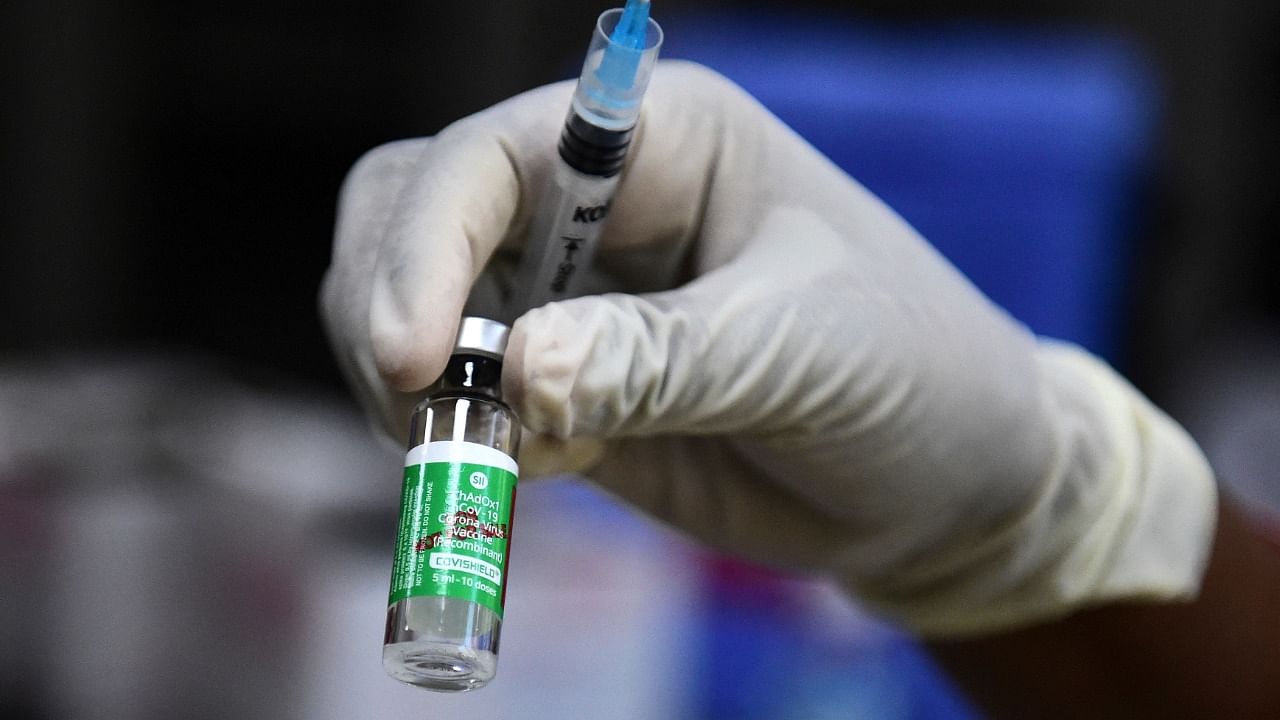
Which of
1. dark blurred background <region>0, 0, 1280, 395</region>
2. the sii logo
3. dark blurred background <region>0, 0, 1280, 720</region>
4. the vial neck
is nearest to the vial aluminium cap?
the vial neck

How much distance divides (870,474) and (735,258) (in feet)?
0.57

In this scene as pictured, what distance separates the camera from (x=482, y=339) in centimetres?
74

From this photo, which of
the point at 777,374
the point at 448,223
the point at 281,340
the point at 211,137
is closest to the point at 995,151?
the point at 777,374

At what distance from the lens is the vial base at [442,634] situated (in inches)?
25.8

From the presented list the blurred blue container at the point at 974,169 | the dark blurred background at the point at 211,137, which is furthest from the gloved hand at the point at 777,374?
the dark blurred background at the point at 211,137

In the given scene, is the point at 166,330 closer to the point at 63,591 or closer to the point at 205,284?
the point at 205,284

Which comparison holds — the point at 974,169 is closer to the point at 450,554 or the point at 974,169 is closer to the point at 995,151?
the point at 995,151

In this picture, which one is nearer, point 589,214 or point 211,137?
point 589,214

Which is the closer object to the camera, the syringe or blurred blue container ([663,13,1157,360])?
the syringe

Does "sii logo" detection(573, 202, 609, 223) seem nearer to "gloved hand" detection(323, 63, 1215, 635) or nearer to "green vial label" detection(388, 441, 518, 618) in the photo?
"gloved hand" detection(323, 63, 1215, 635)

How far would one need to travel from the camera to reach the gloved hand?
781 mm

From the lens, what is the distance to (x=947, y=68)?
1.69 metres

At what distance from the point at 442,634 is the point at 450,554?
0.04m

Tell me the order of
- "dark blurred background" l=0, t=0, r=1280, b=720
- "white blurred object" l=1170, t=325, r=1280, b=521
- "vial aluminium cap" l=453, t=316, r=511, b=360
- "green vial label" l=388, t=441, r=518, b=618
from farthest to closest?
"white blurred object" l=1170, t=325, r=1280, b=521
"dark blurred background" l=0, t=0, r=1280, b=720
"vial aluminium cap" l=453, t=316, r=511, b=360
"green vial label" l=388, t=441, r=518, b=618
